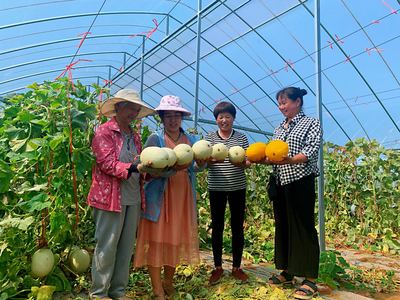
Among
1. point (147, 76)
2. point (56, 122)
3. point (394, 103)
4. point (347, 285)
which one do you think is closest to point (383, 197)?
point (347, 285)

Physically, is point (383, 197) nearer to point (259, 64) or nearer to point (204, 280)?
point (204, 280)

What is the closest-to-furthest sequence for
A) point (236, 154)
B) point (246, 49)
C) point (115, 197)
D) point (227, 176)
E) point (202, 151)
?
point (115, 197)
point (202, 151)
point (236, 154)
point (227, 176)
point (246, 49)

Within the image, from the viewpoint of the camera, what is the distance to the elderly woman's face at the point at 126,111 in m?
2.70

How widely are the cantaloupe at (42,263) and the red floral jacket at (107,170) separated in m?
0.46

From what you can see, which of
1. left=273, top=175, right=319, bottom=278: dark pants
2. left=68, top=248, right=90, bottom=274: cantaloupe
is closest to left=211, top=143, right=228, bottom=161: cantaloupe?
left=273, top=175, right=319, bottom=278: dark pants

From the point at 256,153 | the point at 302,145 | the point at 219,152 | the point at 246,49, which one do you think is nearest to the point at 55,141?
the point at 219,152

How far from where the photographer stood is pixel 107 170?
2.50 m

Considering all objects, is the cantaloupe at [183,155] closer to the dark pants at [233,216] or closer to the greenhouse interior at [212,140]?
the greenhouse interior at [212,140]

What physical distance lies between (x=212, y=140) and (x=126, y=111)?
35.3 inches

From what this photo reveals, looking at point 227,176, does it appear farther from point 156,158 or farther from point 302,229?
point 156,158

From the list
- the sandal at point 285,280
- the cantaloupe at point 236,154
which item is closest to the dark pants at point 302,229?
the sandal at point 285,280

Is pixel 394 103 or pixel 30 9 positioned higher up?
pixel 30 9

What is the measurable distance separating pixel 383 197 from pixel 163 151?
470 cm

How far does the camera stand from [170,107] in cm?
279
